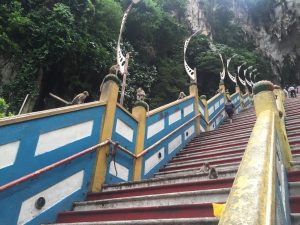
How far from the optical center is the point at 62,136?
13.6 ft

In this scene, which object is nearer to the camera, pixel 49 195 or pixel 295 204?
pixel 295 204

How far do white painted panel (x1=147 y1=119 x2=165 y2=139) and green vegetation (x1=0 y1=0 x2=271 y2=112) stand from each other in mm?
7777

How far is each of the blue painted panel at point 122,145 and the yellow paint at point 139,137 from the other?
3.5 inches

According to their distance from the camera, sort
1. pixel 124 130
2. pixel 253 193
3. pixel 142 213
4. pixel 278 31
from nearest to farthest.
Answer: pixel 253 193, pixel 142 213, pixel 124 130, pixel 278 31

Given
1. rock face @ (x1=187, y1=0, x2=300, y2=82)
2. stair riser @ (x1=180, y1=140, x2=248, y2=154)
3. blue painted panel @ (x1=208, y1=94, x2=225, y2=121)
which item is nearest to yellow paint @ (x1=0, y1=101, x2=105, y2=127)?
stair riser @ (x1=180, y1=140, x2=248, y2=154)

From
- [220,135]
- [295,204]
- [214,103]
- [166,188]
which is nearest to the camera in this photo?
[295,204]

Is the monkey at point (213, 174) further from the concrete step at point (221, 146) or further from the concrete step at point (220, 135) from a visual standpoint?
the concrete step at point (220, 135)

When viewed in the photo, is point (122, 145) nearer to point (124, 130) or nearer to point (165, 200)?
point (124, 130)

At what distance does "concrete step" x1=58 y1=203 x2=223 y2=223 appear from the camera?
288 centimetres

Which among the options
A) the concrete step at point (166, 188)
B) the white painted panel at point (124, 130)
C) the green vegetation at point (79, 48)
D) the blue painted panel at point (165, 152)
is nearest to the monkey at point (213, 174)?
the concrete step at point (166, 188)

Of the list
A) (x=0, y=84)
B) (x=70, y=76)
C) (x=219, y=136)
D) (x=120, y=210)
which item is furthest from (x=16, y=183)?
(x=70, y=76)

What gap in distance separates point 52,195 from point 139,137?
91.9 inches

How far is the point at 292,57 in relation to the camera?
32.2 m

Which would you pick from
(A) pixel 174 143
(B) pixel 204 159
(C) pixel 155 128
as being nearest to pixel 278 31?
(A) pixel 174 143
